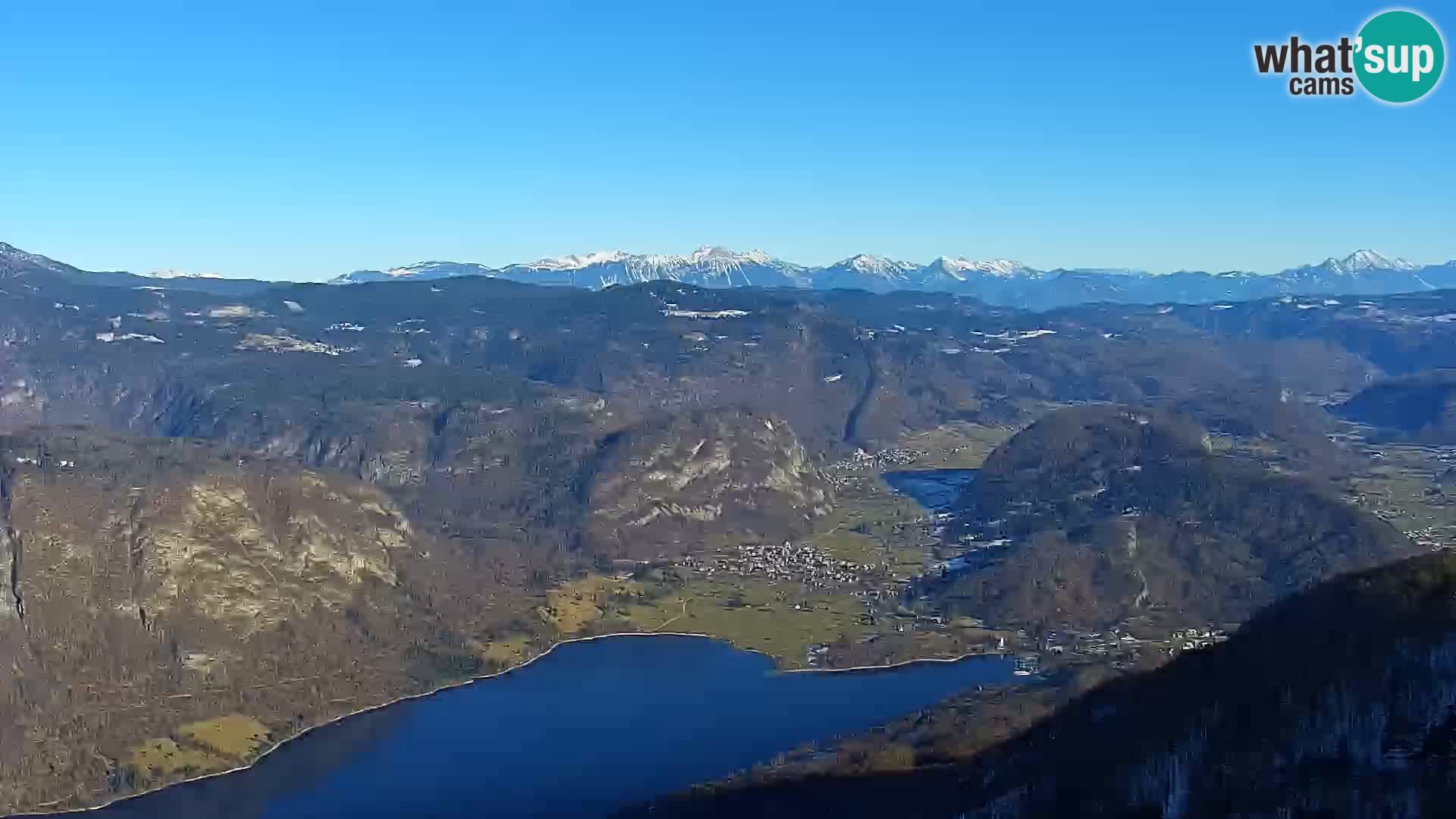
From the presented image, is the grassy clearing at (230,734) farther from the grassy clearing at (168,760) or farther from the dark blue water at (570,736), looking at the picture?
the dark blue water at (570,736)

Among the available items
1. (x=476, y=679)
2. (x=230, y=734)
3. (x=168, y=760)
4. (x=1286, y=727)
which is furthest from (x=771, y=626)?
(x=1286, y=727)

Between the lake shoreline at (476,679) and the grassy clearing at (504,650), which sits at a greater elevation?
the grassy clearing at (504,650)

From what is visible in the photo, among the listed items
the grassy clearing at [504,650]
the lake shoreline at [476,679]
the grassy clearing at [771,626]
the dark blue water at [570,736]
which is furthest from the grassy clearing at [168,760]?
the grassy clearing at [771,626]

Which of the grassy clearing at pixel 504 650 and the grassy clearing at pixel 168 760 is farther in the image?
the grassy clearing at pixel 504 650

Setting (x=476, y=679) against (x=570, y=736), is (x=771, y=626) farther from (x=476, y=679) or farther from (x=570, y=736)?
(x=570, y=736)

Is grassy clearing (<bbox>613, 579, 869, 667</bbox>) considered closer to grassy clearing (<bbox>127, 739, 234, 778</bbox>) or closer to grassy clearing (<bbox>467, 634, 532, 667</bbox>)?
Result: grassy clearing (<bbox>467, 634, 532, 667</bbox>)

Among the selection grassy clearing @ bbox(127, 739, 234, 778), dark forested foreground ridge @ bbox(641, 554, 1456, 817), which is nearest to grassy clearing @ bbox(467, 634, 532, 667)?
grassy clearing @ bbox(127, 739, 234, 778)

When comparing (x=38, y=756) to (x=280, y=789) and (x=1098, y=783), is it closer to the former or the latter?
(x=280, y=789)
